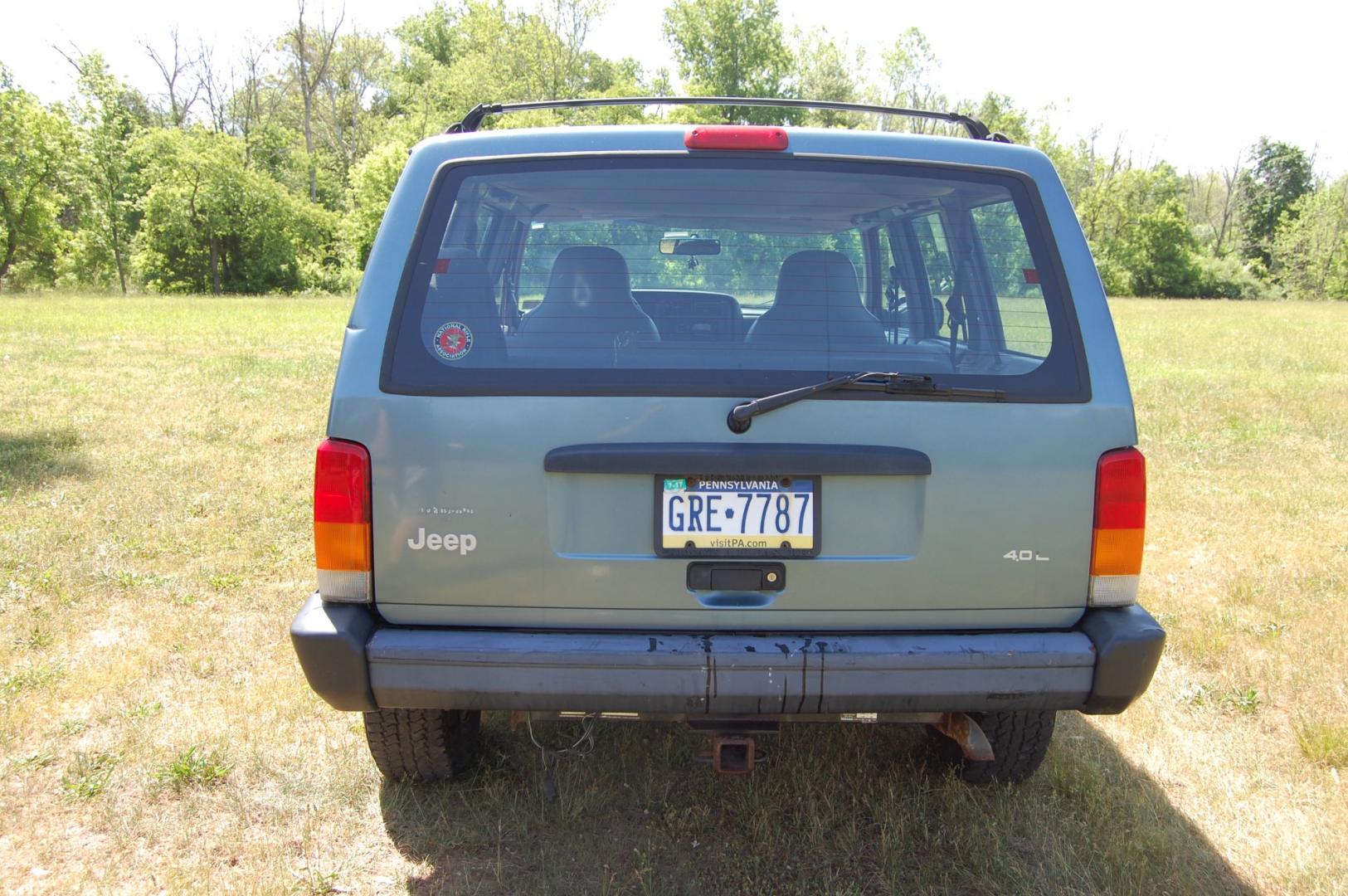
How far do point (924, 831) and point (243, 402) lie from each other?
9.29 metres

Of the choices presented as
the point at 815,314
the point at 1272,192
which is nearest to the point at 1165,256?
the point at 1272,192

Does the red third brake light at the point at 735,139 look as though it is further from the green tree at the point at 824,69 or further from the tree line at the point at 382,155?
the green tree at the point at 824,69

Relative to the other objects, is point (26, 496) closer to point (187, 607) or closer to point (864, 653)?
point (187, 607)

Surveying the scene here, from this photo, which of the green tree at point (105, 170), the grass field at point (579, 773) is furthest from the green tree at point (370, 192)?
the grass field at point (579, 773)

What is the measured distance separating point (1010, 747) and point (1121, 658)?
0.83m

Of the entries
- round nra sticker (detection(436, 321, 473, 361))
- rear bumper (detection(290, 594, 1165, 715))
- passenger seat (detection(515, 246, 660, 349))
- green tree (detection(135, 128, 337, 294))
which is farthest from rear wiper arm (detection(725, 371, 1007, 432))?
green tree (detection(135, 128, 337, 294))

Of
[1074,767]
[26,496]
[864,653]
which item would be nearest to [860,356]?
[864,653]

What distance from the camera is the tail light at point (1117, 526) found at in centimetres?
241

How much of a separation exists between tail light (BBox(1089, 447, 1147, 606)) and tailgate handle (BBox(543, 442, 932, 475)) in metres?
0.52

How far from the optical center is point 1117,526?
2.43 m

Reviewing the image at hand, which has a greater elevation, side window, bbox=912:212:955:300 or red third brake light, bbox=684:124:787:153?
red third brake light, bbox=684:124:787:153

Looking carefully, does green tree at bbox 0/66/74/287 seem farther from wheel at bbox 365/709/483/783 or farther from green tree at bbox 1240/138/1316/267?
green tree at bbox 1240/138/1316/267

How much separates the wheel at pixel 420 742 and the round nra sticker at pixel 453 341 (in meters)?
1.07

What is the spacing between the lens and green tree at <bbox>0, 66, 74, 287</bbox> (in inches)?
1264
